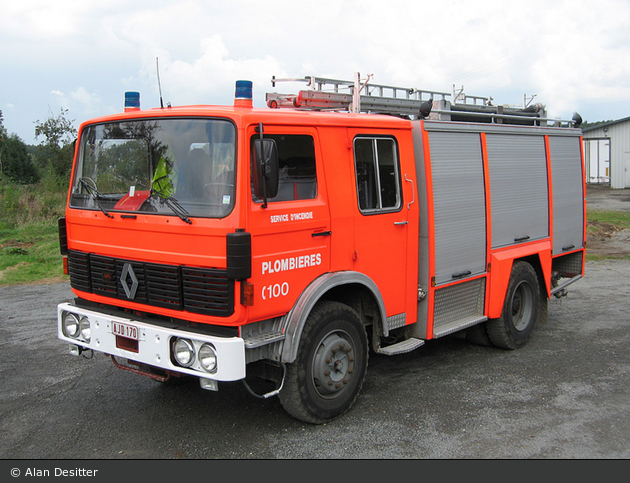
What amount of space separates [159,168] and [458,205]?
2.91 m

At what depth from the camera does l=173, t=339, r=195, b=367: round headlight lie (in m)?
Answer: 3.96

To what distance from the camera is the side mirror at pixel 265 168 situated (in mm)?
3826

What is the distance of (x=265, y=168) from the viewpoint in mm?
3834

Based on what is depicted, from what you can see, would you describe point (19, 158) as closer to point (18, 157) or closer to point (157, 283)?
point (18, 157)

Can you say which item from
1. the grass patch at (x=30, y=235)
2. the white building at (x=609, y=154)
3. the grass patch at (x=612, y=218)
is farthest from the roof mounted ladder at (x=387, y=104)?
the white building at (x=609, y=154)

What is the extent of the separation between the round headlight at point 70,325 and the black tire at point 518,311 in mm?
4269

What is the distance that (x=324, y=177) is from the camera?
4488 millimetres

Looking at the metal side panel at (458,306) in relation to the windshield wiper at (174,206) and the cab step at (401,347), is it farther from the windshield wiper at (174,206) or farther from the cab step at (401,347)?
the windshield wiper at (174,206)

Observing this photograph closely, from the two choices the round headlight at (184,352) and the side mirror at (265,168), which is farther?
the round headlight at (184,352)

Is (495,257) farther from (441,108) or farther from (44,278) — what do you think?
(44,278)

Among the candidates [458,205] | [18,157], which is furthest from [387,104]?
[18,157]

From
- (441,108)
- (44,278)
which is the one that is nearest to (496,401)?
(441,108)

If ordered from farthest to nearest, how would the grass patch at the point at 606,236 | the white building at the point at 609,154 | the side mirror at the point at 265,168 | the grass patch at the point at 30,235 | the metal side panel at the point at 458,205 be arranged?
the white building at the point at 609,154
the grass patch at the point at 606,236
the grass patch at the point at 30,235
the metal side panel at the point at 458,205
the side mirror at the point at 265,168

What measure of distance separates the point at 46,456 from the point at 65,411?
32.6 inches
